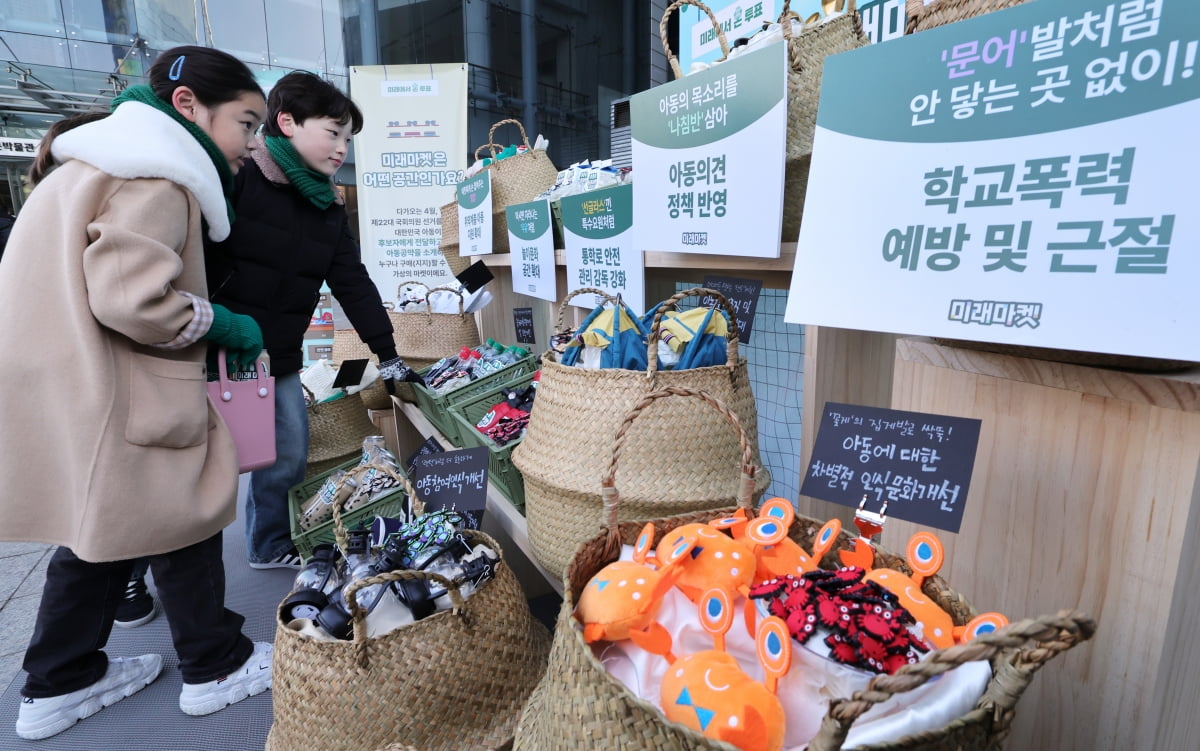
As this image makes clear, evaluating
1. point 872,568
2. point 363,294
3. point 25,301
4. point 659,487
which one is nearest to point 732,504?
point 659,487

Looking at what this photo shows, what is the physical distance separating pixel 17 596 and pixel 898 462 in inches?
120

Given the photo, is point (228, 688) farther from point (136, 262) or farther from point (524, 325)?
point (524, 325)

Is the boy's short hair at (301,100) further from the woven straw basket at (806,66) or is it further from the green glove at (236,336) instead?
the woven straw basket at (806,66)

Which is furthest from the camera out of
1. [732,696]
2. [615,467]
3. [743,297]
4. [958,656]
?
[743,297]

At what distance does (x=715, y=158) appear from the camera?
1.11 meters

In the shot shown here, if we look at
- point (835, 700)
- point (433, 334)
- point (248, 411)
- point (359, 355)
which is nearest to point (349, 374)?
point (433, 334)

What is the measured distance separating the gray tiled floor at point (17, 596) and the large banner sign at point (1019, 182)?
2.57 metres

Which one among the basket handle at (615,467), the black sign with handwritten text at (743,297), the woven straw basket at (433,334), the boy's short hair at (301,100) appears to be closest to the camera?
the basket handle at (615,467)

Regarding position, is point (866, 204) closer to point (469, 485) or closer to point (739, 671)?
point (739, 671)

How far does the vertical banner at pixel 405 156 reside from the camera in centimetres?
423

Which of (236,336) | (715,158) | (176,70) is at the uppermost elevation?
(176,70)

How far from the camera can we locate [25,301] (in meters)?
1.28

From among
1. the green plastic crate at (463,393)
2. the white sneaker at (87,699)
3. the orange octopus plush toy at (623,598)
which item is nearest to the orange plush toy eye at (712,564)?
the orange octopus plush toy at (623,598)

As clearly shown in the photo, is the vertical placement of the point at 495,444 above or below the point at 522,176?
below
